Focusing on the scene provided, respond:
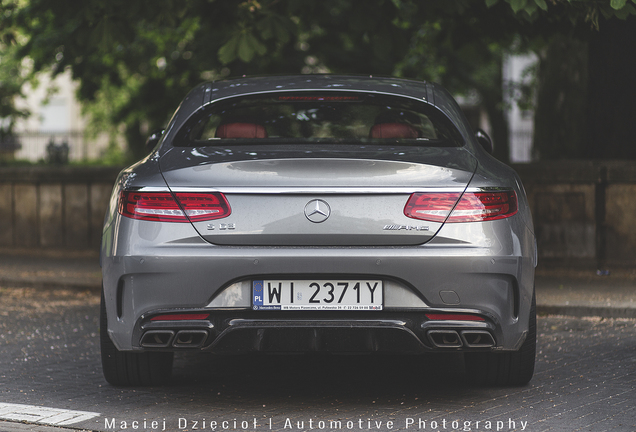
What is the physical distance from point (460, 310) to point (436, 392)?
38.5 inches

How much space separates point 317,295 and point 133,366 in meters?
1.33

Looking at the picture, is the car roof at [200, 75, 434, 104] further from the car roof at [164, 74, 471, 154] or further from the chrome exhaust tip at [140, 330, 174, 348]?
the chrome exhaust tip at [140, 330, 174, 348]

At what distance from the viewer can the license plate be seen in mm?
4168

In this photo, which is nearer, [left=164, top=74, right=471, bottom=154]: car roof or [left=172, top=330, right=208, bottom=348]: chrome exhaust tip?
[left=172, top=330, right=208, bottom=348]: chrome exhaust tip

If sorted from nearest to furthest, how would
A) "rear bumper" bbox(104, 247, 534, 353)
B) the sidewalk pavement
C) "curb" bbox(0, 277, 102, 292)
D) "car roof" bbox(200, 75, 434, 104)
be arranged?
1. "rear bumper" bbox(104, 247, 534, 353)
2. "car roof" bbox(200, 75, 434, 104)
3. the sidewalk pavement
4. "curb" bbox(0, 277, 102, 292)

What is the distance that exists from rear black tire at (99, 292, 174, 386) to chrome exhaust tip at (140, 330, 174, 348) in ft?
1.80

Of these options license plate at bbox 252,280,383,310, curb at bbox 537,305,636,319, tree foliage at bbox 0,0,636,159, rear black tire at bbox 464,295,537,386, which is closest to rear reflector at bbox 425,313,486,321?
license plate at bbox 252,280,383,310

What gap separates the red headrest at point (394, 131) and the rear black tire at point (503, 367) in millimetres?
1234

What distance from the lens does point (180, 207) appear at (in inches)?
166

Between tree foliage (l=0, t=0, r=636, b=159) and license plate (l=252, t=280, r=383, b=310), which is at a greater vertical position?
tree foliage (l=0, t=0, r=636, b=159)

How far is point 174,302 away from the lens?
13.8ft

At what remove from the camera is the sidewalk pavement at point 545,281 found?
801 cm

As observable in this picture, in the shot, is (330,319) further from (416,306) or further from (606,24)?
(606,24)

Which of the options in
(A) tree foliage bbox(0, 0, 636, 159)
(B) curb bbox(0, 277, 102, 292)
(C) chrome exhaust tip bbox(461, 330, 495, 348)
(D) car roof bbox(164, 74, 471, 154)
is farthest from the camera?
(B) curb bbox(0, 277, 102, 292)
